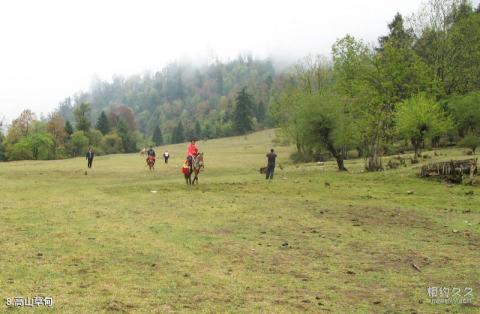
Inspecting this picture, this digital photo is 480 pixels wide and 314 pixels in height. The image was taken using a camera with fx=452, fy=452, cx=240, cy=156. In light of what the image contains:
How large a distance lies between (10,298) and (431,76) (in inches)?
2522

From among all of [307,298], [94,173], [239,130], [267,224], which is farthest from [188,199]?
[239,130]

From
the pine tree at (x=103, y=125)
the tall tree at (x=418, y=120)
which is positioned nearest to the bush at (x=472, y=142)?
the tall tree at (x=418, y=120)

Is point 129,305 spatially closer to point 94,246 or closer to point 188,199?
point 94,246

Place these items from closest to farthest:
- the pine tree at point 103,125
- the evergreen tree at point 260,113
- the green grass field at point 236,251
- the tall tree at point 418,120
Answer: the green grass field at point 236,251 < the tall tree at point 418,120 < the pine tree at point 103,125 < the evergreen tree at point 260,113

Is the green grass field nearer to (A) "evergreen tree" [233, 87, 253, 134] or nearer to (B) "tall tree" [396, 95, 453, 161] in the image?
(B) "tall tree" [396, 95, 453, 161]

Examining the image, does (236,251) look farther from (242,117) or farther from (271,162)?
(242,117)

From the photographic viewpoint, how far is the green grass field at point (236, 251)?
31.7ft

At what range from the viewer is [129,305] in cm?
897

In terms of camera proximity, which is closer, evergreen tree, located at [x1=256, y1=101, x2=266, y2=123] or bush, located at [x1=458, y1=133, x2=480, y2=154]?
bush, located at [x1=458, y1=133, x2=480, y2=154]

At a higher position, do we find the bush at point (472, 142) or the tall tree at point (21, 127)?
the tall tree at point (21, 127)

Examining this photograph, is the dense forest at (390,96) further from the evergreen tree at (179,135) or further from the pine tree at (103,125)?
the evergreen tree at (179,135)

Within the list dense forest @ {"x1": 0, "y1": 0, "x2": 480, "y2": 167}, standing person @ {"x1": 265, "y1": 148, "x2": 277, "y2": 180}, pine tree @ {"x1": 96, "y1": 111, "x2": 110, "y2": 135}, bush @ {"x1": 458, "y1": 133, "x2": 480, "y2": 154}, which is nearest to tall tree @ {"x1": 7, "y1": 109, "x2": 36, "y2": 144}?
dense forest @ {"x1": 0, "y1": 0, "x2": 480, "y2": 167}

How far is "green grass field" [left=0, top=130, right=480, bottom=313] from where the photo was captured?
9.66 metres

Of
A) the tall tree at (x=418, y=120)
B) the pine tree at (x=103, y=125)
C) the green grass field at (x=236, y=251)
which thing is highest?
the pine tree at (x=103, y=125)
